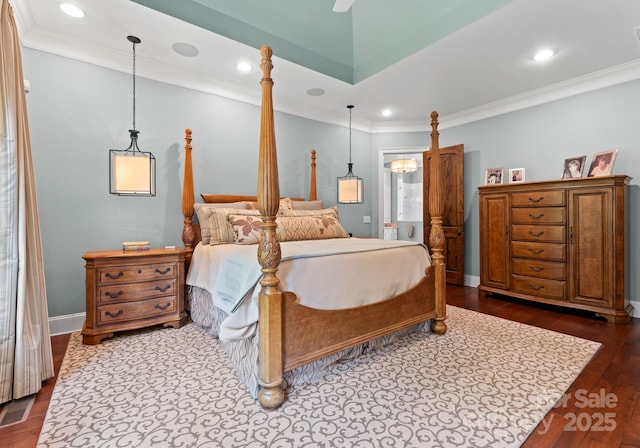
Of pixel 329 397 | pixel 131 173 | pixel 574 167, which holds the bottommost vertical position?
pixel 329 397

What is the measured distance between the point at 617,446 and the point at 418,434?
888 mm

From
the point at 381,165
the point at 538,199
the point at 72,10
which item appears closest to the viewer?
the point at 72,10

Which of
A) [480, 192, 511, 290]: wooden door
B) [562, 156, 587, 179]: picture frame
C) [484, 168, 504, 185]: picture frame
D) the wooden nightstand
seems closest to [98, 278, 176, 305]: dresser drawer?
the wooden nightstand

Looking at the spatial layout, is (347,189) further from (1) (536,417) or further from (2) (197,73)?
(1) (536,417)

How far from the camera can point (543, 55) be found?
295 centimetres

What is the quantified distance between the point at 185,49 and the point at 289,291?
8.73ft

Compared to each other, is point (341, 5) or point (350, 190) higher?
point (341, 5)

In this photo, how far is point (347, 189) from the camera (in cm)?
423

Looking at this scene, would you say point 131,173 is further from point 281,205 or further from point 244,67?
point 244,67

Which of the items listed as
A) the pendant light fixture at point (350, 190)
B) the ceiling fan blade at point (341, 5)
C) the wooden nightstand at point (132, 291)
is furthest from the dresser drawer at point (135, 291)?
the ceiling fan blade at point (341, 5)

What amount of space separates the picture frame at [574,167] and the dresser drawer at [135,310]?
14.9 ft

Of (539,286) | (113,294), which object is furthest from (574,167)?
(113,294)

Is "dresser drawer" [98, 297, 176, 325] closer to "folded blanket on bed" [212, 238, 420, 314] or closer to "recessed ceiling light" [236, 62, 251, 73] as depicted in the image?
"folded blanket on bed" [212, 238, 420, 314]

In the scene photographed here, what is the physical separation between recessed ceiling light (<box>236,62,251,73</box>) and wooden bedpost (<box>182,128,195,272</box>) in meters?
0.89
